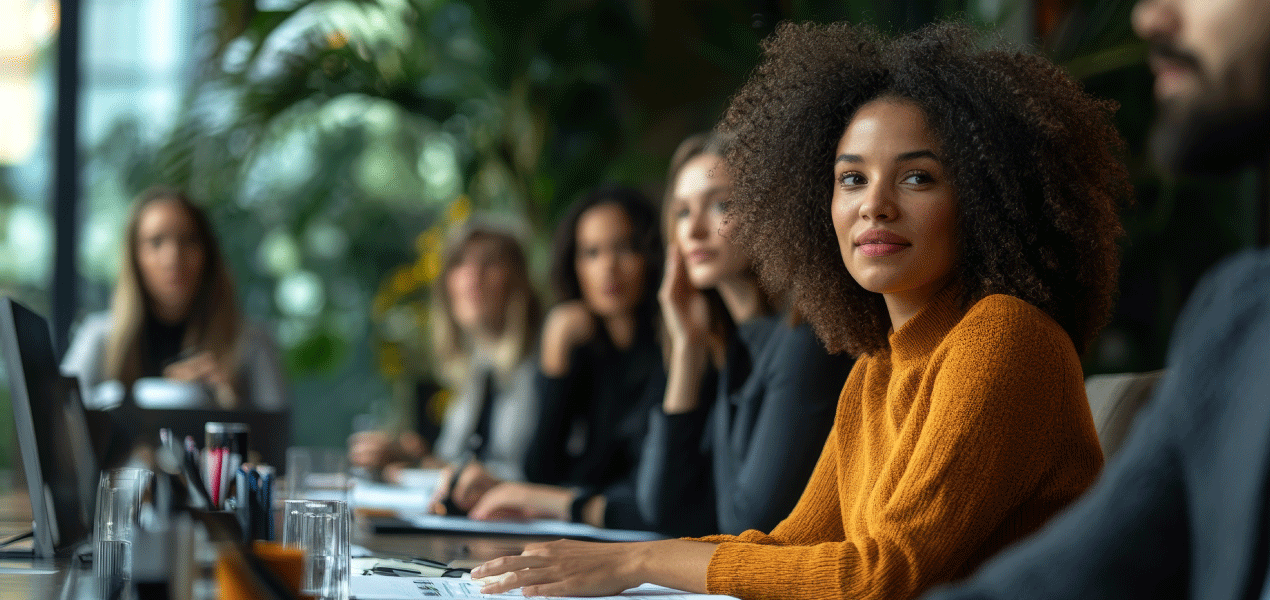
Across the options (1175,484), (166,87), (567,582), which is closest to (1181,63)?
(1175,484)

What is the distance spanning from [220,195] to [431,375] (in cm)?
113

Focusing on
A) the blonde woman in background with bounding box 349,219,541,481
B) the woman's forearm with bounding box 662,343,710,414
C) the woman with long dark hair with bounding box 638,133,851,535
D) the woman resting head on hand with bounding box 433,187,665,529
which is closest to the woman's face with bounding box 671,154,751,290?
the woman with long dark hair with bounding box 638,133,851,535

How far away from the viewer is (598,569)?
120cm

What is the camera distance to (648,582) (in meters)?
1.21

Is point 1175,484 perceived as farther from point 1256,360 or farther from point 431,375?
point 431,375

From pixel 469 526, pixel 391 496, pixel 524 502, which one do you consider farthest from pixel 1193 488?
pixel 391 496

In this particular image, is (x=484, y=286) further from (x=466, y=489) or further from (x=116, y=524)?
(x=116, y=524)

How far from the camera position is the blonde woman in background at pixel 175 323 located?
3133 mm

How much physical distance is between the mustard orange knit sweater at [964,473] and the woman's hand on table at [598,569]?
0.04 metres

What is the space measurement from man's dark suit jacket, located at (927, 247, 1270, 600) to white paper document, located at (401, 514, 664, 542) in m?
1.23

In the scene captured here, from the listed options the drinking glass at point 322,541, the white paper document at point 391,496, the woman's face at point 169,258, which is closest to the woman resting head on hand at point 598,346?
the white paper document at point 391,496

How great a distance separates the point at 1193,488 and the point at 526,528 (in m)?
1.47

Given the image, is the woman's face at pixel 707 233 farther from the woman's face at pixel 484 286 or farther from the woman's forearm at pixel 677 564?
the woman's face at pixel 484 286

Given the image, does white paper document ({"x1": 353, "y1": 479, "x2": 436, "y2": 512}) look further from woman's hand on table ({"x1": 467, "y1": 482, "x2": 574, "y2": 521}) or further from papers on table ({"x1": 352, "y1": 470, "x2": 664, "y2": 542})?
woman's hand on table ({"x1": 467, "y1": 482, "x2": 574, "y2": 521})
